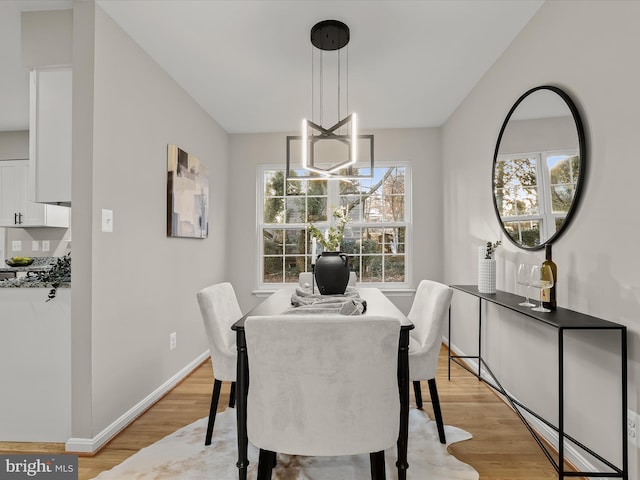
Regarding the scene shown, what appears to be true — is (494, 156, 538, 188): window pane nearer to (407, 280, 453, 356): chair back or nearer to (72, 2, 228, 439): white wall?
(407, 280, 453, 356): chair back

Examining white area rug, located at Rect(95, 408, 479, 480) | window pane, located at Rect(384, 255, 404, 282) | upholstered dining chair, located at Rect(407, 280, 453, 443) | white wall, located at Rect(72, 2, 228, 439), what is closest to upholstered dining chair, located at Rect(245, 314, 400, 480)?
white area rug, located at Rect(95, 408, 479, 480)

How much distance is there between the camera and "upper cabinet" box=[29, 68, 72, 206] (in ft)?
7.25

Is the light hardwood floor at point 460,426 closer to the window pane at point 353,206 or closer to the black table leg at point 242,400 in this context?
the black table leg at point 242,400

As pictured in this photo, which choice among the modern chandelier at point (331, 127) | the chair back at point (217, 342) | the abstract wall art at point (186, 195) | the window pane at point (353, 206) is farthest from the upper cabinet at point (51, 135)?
the window pane at point (353, 206)

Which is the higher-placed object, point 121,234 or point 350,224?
point 350,224

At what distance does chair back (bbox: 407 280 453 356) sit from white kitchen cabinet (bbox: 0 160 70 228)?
13.7 feet

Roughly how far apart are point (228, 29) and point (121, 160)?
42.7 inches

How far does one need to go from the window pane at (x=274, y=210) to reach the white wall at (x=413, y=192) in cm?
16

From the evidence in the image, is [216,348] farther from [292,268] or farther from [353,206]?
[353,206]

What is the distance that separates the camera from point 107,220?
7.16 feet

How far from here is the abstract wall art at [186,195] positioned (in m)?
2.97

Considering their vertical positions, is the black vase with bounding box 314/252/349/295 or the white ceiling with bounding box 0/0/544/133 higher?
the white ceiling with bounding box 0/0/544/133

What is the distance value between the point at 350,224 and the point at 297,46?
2361 mm

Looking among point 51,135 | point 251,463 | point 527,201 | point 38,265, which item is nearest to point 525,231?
point 527,201
